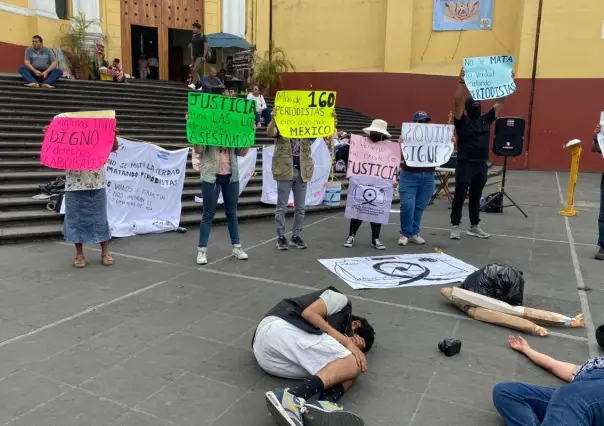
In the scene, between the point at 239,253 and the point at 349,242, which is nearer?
the point at 239,253

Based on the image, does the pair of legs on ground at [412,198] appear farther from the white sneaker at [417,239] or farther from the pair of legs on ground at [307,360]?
the pair of legs on ground at [307,360]

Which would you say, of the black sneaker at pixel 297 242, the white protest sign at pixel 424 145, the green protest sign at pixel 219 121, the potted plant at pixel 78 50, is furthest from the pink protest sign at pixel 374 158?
the potted plant at pixel 78 50

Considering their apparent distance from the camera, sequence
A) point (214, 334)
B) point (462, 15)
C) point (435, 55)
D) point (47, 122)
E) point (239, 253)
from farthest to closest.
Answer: point (435, 55) < point (462, 15) < point (47, 122) < point (239, 253) < point (214, 334)

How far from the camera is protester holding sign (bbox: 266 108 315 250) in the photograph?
20.7ft

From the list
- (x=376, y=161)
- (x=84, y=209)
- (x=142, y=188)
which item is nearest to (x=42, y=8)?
(x=142, y=188)

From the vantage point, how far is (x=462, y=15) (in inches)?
647

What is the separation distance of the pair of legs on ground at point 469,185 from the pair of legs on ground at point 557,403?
14.9 ft

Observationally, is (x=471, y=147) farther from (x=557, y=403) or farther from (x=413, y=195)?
(x=557, y=403)

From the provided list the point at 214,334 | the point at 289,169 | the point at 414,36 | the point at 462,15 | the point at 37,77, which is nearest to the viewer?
the point at 214,334

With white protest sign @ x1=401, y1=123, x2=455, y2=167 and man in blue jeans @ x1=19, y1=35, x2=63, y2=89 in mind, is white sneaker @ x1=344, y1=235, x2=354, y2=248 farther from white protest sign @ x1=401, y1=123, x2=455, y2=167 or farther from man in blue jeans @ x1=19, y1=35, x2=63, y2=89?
man in blue jeans @ x1=19, y1=35, x2=63, y2=89

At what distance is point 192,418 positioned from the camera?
288cm

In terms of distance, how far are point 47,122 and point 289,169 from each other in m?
6.28

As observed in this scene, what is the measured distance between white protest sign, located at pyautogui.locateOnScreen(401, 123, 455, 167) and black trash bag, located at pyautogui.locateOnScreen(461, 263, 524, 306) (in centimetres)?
250

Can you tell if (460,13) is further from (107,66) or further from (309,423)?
(309,423)
